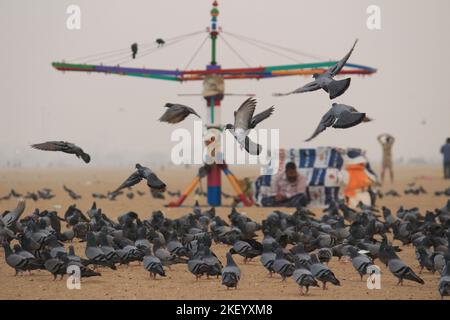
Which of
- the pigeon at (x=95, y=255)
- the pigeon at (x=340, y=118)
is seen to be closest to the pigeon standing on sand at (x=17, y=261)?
the pigeon at (x=95, y=255)

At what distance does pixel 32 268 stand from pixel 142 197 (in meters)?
21.8

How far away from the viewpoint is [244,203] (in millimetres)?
27109

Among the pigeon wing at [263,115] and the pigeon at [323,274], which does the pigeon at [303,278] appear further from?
the pigeon wing at [263,115]

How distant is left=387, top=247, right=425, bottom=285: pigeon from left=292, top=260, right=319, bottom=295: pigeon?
1507 mm

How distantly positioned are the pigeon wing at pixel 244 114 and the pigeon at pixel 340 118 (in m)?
1.86

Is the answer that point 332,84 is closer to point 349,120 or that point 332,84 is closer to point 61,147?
point 349,120

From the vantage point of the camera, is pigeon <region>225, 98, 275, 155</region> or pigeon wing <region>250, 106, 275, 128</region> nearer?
pigeon <region>225, 98, 275, 155</region>

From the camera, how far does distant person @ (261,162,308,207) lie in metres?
26.6

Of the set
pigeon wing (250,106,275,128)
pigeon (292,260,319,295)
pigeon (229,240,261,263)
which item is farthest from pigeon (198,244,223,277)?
pigeon wing (250,106,275,128)

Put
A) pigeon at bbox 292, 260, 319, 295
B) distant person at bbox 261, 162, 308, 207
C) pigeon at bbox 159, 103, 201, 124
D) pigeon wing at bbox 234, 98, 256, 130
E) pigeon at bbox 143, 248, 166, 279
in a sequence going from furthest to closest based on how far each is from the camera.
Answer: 1. distant person at bbox 261, 162, 308, 207
2. pigeon at bbox 159, 103, 201, 124
3. pigeon wing at bbox 234, 98, 256, 130
4. pigeon at bbox 143, 248, 166, 279
5. pigeon at bbox 292, 260, 319, 295

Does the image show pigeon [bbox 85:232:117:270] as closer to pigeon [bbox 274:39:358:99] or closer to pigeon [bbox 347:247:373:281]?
pigeon [bbox 347:247:373:281]

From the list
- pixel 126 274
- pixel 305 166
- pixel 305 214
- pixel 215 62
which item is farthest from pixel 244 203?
pixel 126 274

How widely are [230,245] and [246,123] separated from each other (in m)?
4.14

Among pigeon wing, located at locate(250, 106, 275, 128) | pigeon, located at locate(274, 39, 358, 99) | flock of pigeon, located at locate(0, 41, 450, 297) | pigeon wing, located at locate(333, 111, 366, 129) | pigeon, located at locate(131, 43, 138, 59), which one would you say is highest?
pigeon, located at locate(131, 43, 138, 59)
